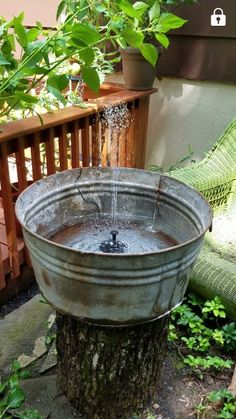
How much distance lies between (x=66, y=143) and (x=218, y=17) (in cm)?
140

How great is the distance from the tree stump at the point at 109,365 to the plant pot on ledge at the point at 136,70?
1.90 metres

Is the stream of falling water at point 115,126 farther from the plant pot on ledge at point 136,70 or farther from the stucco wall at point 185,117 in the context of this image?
the stucco wall at point 185,117

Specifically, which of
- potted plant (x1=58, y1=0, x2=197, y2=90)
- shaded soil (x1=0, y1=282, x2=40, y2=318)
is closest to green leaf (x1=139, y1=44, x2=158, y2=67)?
potted plant (x1=58, y1=0, x2=197, y2=90)

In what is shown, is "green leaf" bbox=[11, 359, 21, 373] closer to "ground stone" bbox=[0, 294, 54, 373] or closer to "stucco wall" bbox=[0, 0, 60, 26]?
"ground stone" bbox=[0, 294, 54, 373]

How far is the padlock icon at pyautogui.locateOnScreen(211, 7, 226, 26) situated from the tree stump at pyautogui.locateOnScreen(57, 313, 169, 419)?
218 centimetres

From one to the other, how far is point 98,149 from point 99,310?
1629 millimetres

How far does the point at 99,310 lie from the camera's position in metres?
1.12

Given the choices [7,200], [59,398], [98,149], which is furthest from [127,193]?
[98,149]

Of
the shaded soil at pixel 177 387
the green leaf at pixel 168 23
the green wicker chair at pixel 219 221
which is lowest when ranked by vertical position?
the shaded soil at pixel 177 387

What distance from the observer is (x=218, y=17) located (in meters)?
2.72

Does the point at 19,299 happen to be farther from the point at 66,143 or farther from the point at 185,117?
the point at 185,117

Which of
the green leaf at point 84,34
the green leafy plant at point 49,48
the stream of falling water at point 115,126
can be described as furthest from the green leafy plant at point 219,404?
the stream of falling water at point 115,126

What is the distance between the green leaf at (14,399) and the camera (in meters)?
1.42

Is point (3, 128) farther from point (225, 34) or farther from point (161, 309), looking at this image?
point (225, 34)
